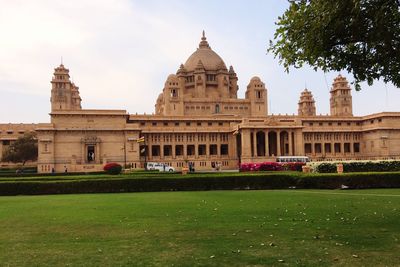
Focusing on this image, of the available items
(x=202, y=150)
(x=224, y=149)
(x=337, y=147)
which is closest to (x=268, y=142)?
(x=224, y=149)

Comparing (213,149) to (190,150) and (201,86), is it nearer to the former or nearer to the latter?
(190,150)

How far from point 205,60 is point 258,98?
54.3 feet

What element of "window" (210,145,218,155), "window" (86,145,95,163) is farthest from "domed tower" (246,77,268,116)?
"window" (86,145,95,163)

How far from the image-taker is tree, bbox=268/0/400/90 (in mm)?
10977

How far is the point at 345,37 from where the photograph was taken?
475 inches

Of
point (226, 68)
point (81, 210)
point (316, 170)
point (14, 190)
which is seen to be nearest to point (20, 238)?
point (81, 210)

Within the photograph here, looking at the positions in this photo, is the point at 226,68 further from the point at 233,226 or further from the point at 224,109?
the point at 233,226

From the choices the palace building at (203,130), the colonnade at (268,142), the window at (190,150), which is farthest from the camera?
the window at (190,150)

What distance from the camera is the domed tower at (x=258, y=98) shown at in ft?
298

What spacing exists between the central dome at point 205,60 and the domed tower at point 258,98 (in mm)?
9445

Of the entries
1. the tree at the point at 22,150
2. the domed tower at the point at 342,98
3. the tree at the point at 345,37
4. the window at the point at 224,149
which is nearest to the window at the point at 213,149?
the window at the point at 224,149

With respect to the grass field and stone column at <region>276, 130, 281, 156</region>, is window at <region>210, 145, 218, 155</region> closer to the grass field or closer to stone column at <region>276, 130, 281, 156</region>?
stone column at <region>276, 130, 281, 156</region>

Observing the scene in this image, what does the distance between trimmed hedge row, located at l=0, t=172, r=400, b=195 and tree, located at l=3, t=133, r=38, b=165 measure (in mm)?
51055

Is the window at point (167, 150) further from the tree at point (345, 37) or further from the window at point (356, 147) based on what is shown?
the tree at point (345, 37)
